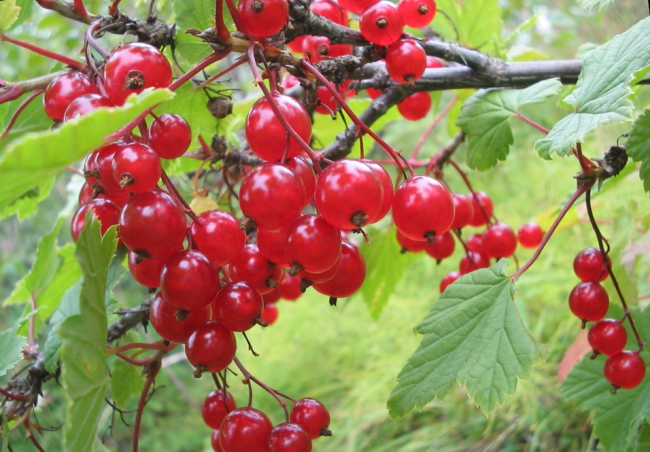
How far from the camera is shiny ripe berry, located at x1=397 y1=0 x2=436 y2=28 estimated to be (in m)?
0.77

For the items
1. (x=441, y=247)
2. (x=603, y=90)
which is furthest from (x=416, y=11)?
(x=441, y=247)

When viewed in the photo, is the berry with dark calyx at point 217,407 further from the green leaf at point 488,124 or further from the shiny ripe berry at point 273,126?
the green leaf at point 488,124

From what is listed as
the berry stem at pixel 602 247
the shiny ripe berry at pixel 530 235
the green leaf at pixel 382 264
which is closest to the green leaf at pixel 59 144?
the berry stem at pixel 602 247

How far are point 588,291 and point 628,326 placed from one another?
19cm

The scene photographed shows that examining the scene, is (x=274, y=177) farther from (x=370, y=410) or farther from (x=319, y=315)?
(x=319, y=315)

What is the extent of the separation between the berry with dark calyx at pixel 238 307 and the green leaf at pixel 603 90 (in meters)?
0.39

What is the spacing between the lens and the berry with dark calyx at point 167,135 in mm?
537

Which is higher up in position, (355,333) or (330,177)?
(330,177)

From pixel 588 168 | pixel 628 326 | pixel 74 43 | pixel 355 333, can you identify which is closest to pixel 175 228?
pixel 588 168

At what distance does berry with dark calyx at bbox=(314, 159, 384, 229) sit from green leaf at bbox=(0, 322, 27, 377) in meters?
0.49

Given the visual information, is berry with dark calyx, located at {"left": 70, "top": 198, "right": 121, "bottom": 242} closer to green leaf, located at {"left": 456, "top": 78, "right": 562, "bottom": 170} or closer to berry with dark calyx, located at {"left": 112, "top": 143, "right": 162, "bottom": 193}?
berry with dark calyx, located at {"left": 112, "top": 143, "right": 162, "bottom": 193}

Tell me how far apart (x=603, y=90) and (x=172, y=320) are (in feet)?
1.99

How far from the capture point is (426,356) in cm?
68

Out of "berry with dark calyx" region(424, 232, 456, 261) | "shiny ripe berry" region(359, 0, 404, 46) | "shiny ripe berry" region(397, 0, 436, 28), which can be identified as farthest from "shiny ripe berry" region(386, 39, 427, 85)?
"berry with dark calyx" region(424, 232, 456, 261)
